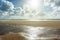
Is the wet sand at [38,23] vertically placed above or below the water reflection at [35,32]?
above

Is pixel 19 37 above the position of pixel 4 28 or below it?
below

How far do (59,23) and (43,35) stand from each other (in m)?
0.29

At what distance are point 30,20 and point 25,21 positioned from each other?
3.0 inches

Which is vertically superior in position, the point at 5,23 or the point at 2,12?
the point at 2,12

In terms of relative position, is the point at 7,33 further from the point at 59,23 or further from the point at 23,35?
the point at 59,23

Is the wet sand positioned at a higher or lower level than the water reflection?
higher

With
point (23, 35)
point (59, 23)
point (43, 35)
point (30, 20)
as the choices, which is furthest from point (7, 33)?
point (59, 23)

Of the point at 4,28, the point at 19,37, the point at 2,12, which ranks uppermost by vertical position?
the point at 2,12

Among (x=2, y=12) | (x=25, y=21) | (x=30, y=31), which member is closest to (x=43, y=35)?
(x=30, y=31)

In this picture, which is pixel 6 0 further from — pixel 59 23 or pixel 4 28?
pixel 59 23

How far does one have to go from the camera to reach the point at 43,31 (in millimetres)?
2004

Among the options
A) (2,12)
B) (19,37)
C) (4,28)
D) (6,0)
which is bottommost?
(19,37)

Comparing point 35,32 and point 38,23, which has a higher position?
point 38,23

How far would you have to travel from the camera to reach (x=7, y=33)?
2.05 metres
